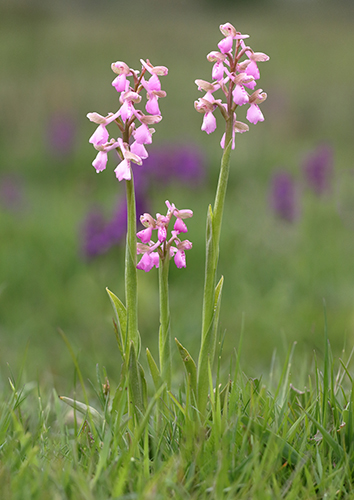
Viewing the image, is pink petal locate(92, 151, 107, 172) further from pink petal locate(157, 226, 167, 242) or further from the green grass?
the green grass

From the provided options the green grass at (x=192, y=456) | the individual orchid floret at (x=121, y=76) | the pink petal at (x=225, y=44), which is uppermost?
the pink petal at (x=225, y=44)

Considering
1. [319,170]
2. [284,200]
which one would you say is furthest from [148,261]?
[319,170]

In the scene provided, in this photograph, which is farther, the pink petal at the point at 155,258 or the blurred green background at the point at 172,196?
the blurred green background at the point at 172,196

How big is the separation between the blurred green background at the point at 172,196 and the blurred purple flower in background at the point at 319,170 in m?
0.16

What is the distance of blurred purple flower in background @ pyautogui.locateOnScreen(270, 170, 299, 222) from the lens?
436 centimetres

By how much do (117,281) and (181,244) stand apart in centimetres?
270

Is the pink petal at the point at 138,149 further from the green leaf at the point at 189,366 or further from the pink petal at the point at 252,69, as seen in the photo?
the green leaf at the point at 189,366

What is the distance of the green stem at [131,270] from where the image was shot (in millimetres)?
1273

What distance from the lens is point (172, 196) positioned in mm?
6008

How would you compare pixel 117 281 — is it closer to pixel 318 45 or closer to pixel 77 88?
pixel 77 88


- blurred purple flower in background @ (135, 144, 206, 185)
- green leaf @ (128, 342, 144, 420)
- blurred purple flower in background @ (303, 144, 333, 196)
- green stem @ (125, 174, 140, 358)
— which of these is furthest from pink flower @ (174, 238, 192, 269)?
blurred purple flower in background @ (303, 144, 333, 196)

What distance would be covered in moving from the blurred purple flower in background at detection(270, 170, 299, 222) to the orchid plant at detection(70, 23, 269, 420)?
10.1ft

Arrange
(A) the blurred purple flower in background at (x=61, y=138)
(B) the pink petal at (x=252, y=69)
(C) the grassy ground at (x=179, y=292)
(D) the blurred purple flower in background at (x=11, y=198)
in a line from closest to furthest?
(C) the grassy ground at (x=179, y=292)
(B) the pink petal at (x=252, y=69)
(D) the blurred purple flower in background at (x=11, y=198)
(A) the blurred purple flower in background at (x=61, y=138)

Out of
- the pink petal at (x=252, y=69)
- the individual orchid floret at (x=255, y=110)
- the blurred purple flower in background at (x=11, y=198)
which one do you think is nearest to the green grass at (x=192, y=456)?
the individual orchid floret at (x=255, y=110)
